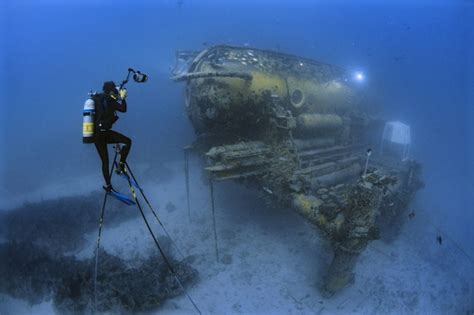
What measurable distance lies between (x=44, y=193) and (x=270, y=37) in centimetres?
7772

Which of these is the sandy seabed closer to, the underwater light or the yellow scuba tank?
the yellow scuba tank

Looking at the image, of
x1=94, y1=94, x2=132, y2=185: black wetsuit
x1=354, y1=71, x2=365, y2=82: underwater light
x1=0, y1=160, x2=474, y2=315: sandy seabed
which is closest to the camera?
x1=94, y1=94, x2=132, y2=185: black wetsuit

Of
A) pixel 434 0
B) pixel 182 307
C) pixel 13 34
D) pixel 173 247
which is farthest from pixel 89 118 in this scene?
pixel 13 34

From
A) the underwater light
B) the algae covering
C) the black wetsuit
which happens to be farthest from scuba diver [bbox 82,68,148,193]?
the underwater light

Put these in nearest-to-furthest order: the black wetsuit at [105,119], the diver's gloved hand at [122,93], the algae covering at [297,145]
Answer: the black wetsuit at [105,119], the diver's gloved hand at [122,93], the algae covering at [297,145]

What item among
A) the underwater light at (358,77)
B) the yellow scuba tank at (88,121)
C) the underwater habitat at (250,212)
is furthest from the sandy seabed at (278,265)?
the underwater light at (358,77)

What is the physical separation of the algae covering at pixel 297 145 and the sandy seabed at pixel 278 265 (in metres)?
0.87

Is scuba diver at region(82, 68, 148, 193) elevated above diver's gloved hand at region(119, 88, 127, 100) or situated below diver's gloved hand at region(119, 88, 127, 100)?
below

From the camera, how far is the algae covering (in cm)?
759

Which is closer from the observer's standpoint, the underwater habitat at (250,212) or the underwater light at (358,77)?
the underwater habitat at (250,212)

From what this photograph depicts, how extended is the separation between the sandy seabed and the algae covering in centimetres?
87

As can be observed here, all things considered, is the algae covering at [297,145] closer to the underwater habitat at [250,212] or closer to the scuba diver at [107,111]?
the underwater habitat at [250,212]

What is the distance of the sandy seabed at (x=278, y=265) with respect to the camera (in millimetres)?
8195

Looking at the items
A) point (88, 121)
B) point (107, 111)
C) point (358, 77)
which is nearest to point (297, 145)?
point (358, 77)
